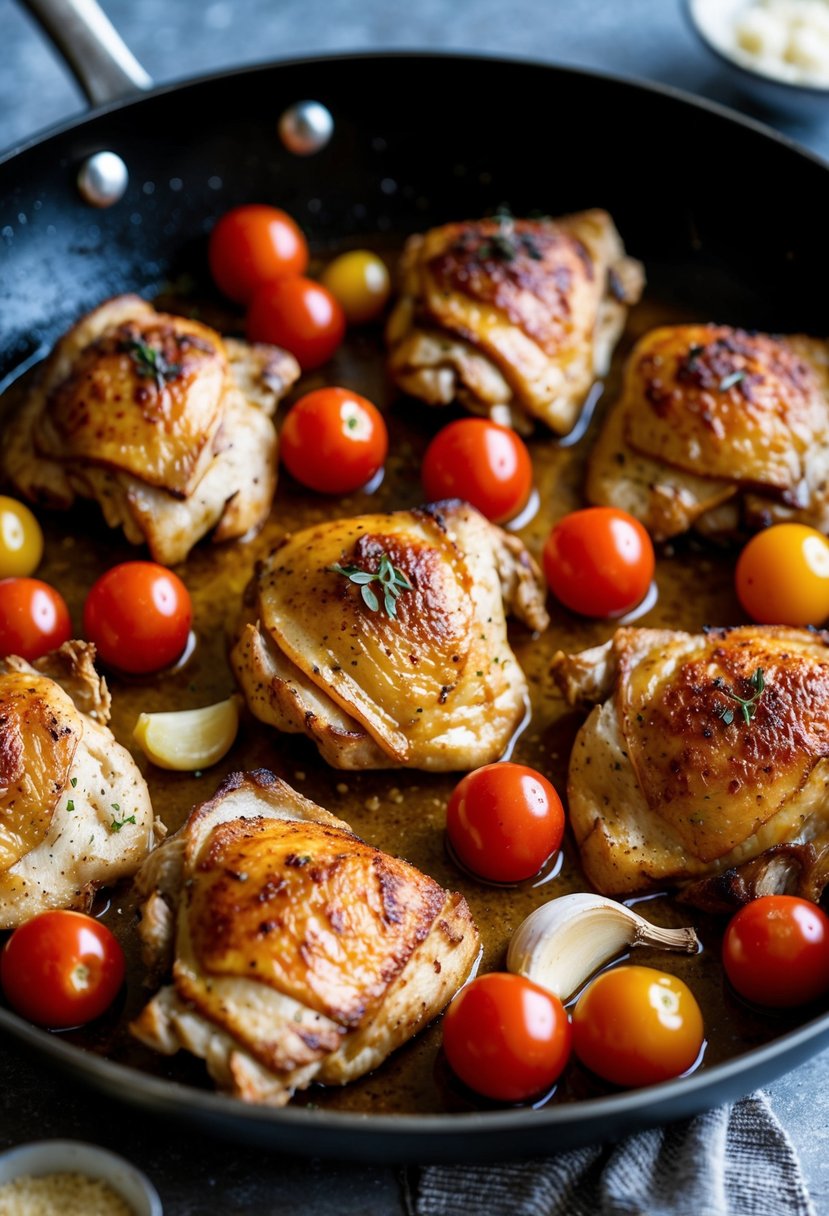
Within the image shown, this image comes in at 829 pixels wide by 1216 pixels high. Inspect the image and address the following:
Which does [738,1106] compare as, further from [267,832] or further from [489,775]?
[267,832]

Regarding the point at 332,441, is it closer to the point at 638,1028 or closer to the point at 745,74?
the point at 638,1028

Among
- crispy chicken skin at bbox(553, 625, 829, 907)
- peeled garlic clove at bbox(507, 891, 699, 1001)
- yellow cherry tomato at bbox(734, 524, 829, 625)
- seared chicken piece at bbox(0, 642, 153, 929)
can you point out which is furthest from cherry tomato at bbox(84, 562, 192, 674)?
yellow cherry tomato at bbox(734, 524, 829, 625)

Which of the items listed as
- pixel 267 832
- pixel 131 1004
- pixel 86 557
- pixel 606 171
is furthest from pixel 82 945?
pixel 606 171

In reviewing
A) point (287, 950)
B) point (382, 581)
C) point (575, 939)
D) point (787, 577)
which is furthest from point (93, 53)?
point (575, 939)

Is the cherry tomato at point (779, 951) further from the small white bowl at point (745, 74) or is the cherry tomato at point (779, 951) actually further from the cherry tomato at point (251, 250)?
the small white bowl at point (745, 74)

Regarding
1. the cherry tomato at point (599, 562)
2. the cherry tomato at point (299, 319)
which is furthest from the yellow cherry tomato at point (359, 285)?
the cherry tomato at point (599, 562)

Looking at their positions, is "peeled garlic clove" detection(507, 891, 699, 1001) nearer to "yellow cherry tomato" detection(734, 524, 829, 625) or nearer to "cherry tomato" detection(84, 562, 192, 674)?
Answer: "yellow cherry tomato" detection(734, 524, 829, 625)
